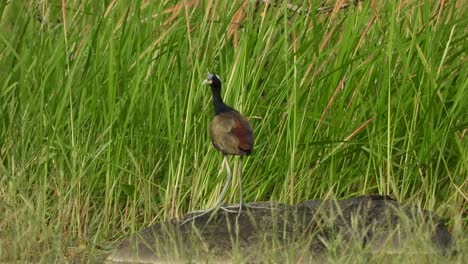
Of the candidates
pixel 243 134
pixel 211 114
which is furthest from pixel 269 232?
pixel 211 114

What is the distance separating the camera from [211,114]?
5629 mm

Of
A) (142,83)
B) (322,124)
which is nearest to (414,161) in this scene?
(322,124)

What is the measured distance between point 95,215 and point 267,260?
5.73 ft

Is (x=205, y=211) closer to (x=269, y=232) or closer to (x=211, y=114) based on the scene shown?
(x=269, y=232)

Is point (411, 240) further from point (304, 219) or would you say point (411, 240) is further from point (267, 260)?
point (304, 219)

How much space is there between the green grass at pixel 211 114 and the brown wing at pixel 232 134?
0.60m

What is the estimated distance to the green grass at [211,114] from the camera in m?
5.39

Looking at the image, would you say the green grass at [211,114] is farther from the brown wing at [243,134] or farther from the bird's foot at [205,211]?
the brown wing at [243,134]

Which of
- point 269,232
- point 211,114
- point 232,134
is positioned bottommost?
point 269,232

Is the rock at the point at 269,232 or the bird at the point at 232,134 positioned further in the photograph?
the rock at the point at 269,232

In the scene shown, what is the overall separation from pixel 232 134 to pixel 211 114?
1.06 metres

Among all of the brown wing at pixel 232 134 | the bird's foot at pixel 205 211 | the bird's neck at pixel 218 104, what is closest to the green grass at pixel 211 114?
the bird's foot at pixel 205 211

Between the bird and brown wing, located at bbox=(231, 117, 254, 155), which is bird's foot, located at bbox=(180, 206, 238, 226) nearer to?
the bird

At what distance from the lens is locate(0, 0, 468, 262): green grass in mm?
5387
